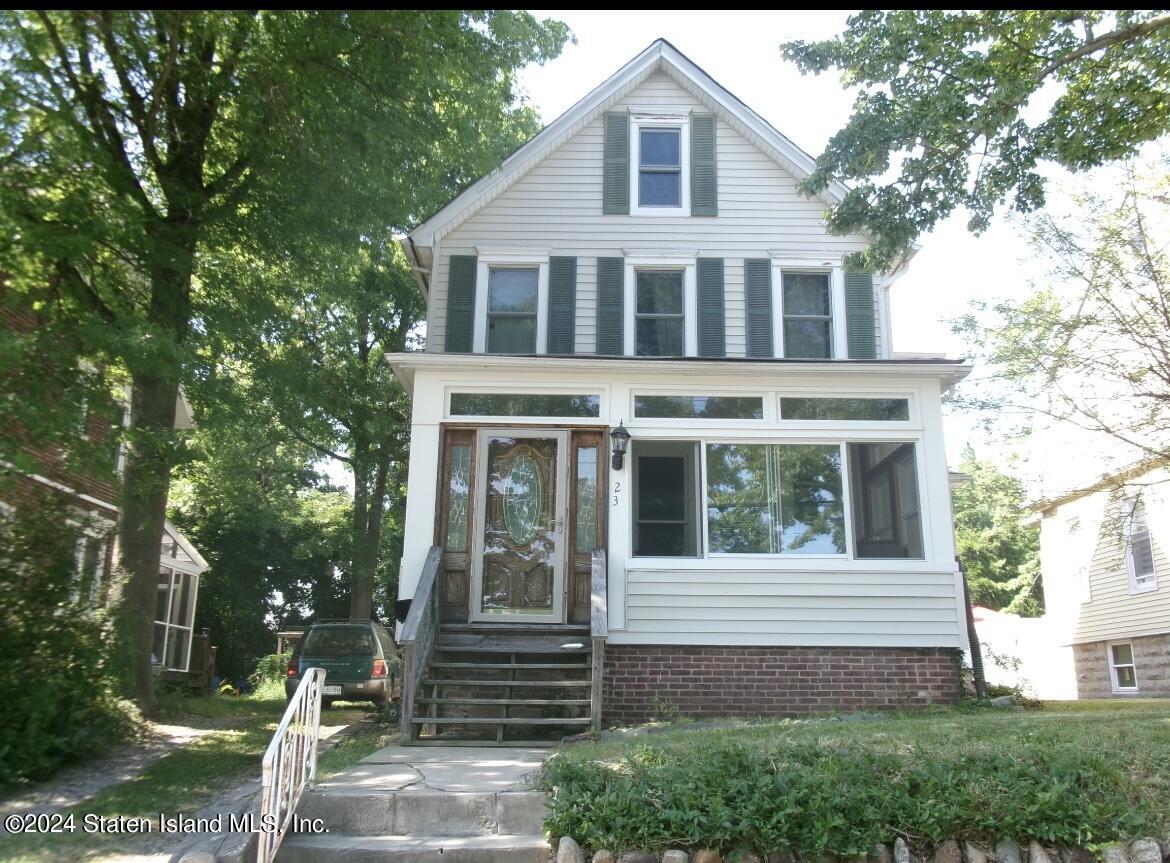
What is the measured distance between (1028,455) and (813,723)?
24.3 ft

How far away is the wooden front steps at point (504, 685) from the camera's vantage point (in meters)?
8.90

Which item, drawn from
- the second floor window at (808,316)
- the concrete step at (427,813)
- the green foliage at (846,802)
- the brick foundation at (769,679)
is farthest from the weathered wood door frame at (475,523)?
the green foliage at (846,802)

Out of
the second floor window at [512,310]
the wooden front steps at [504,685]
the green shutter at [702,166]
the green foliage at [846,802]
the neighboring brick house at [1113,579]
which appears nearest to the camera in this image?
the green foliage at [846,802]

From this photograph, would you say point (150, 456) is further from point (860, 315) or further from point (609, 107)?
point (860, 315)

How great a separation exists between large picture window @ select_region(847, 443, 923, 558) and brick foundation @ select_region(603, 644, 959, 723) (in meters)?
1.26

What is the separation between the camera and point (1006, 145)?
9.09 m

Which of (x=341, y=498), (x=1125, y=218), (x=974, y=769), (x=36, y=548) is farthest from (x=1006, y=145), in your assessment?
(x=341, y=498)

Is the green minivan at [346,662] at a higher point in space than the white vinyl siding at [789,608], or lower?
lower

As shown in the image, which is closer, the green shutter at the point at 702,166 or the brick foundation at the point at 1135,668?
the green shutter at the point at 702,166

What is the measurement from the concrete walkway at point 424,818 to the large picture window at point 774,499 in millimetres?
4921

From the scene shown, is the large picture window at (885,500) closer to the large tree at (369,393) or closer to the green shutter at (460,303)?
the green shutter at (460,303)

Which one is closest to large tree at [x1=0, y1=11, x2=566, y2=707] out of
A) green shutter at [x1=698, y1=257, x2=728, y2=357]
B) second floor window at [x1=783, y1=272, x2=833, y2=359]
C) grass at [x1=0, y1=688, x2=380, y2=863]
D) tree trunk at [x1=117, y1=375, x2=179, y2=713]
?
tree trunk at [x1=117, y1=375, x2=179, y2=713]

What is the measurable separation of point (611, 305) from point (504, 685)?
5641 mm

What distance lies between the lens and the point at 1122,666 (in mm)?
20141
